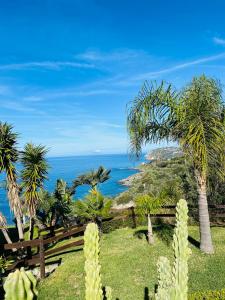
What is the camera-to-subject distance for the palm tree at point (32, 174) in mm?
13695

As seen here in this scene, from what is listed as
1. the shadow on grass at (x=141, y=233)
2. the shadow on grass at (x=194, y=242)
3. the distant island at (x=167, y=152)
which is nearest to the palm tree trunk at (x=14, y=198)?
the shadow on grass at (x=141, y=233)

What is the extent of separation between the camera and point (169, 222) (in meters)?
17.3

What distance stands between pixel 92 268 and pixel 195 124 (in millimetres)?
9367

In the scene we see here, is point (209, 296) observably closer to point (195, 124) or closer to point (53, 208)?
point (195, 124)

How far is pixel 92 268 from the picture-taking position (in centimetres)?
231

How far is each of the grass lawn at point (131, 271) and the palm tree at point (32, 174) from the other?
→ 294cm

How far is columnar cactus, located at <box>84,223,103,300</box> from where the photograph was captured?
2.29 metres

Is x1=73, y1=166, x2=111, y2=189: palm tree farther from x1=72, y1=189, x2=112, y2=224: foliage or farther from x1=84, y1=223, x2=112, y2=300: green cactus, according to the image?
x1=84, y1=223, x2=112, y2=300: green cactus

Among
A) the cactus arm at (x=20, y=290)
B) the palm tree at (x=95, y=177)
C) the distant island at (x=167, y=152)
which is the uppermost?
the distant island at (x=167, y=152)

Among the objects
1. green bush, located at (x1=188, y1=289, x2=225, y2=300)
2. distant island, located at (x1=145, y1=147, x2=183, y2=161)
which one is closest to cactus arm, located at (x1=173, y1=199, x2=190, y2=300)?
green bush, located at (x1=188, y1=289, x2=225, y2=300)

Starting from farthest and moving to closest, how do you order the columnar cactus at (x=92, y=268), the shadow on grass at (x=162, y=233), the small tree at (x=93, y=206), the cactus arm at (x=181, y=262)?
the small tree at (x=93, y=206)
the shadow on grass at (x=162, y=233)
the cactus arm at (x=181, y=262)
the columnar cactus at (x=92, y=268)

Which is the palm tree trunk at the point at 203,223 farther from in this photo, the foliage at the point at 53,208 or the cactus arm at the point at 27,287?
the cactus arm at the point at 27,287

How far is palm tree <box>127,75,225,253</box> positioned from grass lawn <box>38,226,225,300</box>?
1409 millimetres

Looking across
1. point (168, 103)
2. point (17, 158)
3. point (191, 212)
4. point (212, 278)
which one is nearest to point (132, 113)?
point (168, 103)
